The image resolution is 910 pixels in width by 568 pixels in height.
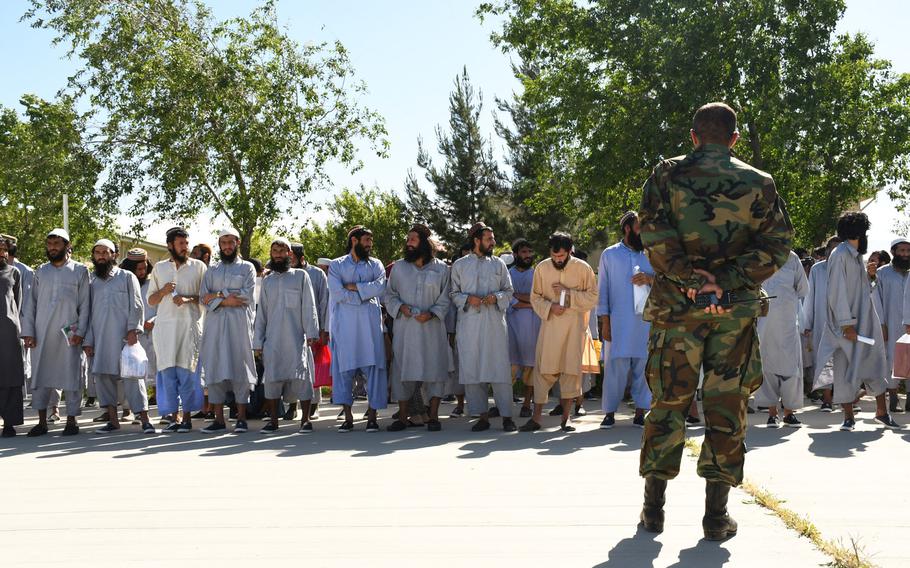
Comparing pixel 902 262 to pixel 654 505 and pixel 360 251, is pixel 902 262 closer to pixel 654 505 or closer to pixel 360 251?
pixel 360 251

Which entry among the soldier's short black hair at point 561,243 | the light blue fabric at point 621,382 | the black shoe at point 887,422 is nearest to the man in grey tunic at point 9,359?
the soldier's short black hair at point 561,243

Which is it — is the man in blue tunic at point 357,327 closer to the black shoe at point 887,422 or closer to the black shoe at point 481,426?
the black shoe at point 481,426

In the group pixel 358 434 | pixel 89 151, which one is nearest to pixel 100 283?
pixel 358 434

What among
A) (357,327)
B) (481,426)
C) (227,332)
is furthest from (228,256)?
(481,426)

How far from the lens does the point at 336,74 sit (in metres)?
26.3

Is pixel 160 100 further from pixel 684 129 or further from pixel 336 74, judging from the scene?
pixel 684 129

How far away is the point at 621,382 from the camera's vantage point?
33.5 ft

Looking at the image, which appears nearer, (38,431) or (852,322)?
(852,322)

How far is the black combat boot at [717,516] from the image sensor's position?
16.6 ft

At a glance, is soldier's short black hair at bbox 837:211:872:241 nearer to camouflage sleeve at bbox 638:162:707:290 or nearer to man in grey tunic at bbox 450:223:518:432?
man in grey tunic at bbox 450:223:518:432

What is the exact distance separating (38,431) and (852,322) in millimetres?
7975

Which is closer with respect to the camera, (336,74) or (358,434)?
(358,434)

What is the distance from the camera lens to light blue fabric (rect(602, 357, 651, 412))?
10.2 meters

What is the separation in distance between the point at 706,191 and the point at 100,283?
24.9 ft
